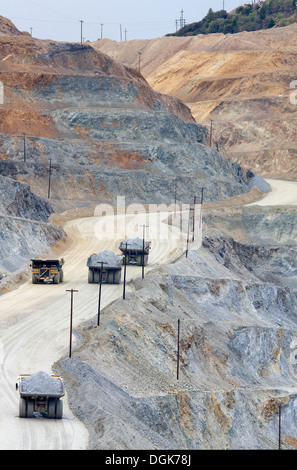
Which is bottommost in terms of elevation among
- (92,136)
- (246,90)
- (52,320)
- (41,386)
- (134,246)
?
(52,320)

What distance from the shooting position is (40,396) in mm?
31641

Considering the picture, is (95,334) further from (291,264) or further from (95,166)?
(95,166)

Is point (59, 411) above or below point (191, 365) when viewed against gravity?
above

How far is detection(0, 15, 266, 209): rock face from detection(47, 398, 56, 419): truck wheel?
58.7m

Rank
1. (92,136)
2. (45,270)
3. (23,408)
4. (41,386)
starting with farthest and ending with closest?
(92,136)
(45,270)
(41,386)
(23,408)

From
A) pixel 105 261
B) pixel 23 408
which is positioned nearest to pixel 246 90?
pixel 105 261

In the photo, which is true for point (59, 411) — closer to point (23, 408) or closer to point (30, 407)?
point (30, 407)

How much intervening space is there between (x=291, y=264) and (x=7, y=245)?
3761cm

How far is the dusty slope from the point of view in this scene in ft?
→ 486

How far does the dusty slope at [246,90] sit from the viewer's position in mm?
148000

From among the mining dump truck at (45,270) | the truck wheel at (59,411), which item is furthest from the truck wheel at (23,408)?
the mining dump truck at (45,270)

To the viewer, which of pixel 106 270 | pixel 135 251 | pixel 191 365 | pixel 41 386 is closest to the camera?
pixel 41 386

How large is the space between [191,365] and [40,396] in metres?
15.7

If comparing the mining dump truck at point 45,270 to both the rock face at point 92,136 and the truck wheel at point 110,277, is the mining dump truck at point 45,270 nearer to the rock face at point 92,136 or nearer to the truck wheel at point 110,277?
the truck wheel at point 110,277
